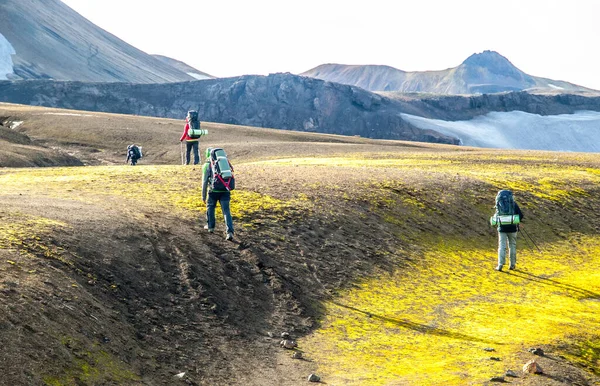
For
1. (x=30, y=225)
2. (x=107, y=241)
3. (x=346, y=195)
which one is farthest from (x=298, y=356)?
(x=346, y=195)

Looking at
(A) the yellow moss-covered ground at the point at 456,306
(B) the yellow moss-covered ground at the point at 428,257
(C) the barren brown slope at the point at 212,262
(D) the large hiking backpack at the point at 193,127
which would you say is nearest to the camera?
(C) the barren brown slope at the point at 212,262

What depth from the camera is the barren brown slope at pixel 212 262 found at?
1571 cm

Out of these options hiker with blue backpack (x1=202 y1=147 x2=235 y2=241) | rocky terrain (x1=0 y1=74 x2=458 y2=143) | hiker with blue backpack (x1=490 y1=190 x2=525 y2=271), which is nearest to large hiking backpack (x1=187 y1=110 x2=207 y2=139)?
hiker with blue backpack (x1=202 y1=147 x2=235 y2=241)

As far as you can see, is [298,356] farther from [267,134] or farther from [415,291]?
[267,134]

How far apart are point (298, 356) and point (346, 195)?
15790 mm

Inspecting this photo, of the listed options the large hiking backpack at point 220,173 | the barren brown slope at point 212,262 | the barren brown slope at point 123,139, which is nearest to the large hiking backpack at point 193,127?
the barren brown slope at point 212,262

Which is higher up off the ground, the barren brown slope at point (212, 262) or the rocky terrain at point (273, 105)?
the rocky terrain at point (273, 105)

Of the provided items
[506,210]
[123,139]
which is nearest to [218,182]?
[506,210]

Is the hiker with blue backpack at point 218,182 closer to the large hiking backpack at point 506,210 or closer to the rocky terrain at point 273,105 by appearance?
the large hiking backpack at point 506,210

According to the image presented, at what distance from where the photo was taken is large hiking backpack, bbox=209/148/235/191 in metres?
23.0

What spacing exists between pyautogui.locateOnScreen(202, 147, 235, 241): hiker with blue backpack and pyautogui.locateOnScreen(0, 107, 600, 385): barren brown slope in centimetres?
102

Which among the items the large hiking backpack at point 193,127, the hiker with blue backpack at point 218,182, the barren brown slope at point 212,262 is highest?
the large hiking backpack at point 193,127

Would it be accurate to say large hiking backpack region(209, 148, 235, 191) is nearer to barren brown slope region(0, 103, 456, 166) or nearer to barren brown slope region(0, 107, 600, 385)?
barren brown slope region(0, 107, 600, 385)

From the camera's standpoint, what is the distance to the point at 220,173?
2300cm
